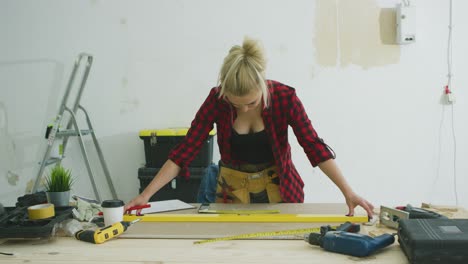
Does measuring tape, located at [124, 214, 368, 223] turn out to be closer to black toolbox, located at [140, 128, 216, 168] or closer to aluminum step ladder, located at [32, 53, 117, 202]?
black toolbox, located at [140, 128, 216, 168]

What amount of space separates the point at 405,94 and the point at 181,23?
1815mm

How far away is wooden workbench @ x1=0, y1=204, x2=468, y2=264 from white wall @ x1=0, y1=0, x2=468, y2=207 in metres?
2.09

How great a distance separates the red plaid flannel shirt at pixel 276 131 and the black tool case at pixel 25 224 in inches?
23.8

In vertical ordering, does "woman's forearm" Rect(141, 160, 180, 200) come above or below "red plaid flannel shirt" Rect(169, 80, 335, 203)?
below

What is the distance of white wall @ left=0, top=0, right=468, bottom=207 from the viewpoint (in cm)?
312

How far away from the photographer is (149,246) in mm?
1241

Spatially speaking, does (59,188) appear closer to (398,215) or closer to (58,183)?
(58,183)

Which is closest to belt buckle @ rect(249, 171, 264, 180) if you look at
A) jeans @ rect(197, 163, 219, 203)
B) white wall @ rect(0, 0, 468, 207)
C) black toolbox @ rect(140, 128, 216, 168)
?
jeans @ rect(197, 163, 219, 203)

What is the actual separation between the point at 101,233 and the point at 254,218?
522mm

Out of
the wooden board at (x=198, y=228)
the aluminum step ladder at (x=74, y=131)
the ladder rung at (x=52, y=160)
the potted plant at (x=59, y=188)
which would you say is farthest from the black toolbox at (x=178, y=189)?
the wooden board at (x=198, y=228)

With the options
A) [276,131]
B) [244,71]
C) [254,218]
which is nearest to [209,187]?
[276,131]

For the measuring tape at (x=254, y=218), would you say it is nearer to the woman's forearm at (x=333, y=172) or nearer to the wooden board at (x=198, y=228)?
the wooden board at (x=198, y=228)

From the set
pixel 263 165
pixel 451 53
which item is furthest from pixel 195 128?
pixel 451 53

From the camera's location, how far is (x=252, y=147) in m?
1.91
